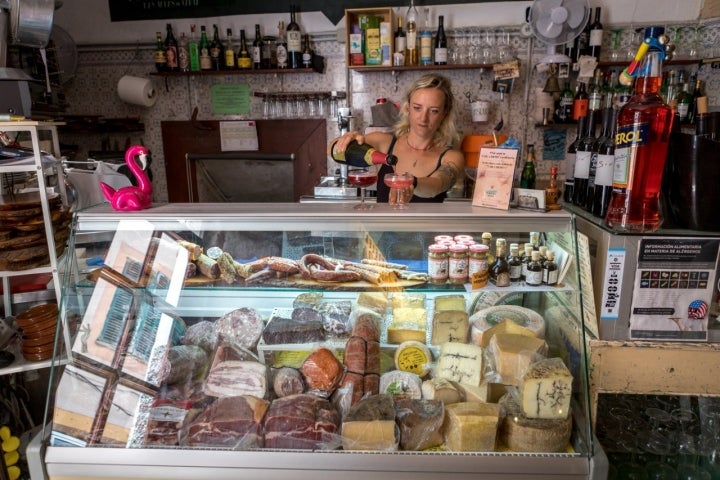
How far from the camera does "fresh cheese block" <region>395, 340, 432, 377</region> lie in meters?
1.80

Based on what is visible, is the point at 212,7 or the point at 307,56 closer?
the point at 307,56

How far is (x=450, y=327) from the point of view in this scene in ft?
6.15

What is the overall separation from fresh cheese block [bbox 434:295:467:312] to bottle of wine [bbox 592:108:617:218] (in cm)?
59

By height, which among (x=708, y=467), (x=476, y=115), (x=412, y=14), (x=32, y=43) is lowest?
(x=708, y=467)

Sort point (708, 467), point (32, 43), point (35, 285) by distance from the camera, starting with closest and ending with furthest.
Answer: point (708, 467) < point (35, 285) < point (32, 43)

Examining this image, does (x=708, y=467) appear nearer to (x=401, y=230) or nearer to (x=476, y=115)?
(x=401, y=230)

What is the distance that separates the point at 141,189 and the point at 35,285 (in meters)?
1.46

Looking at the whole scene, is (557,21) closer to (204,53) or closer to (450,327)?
(204,53)

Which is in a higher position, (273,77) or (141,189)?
(273,77)

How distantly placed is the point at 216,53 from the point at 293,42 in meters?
0.80

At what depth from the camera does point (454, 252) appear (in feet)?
5.76

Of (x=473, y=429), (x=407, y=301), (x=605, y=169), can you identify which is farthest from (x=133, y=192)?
(x=605, y=169)

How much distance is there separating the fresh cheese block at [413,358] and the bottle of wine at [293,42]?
3.77 metres

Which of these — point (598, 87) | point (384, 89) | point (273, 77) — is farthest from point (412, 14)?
point (598, 87)
